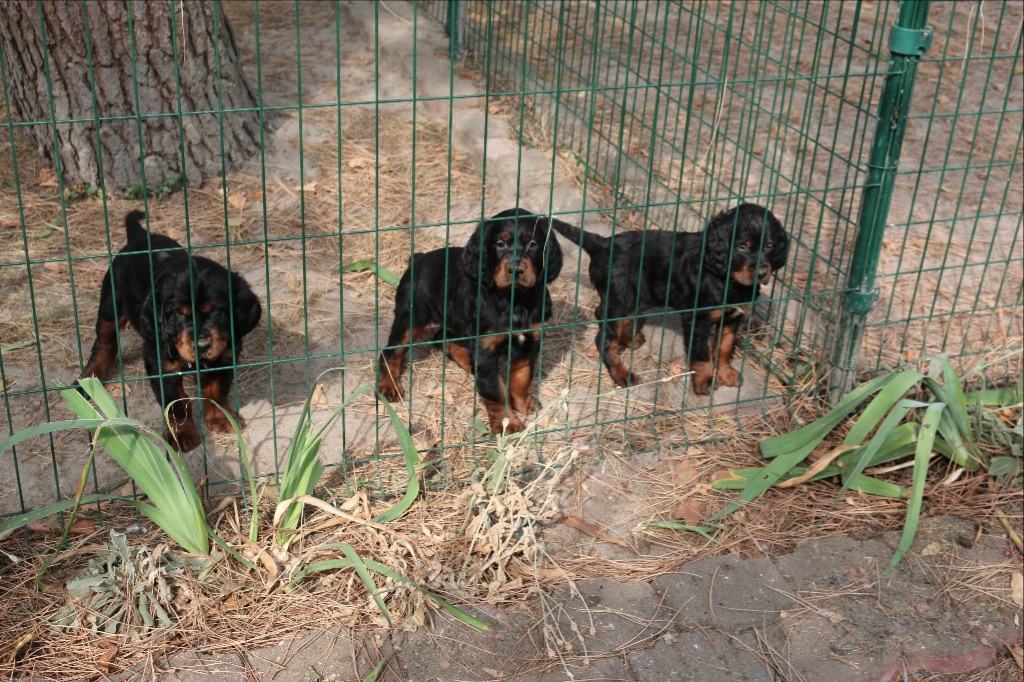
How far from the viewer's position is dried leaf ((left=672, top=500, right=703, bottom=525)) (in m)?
4.31

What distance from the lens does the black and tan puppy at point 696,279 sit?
188 inches

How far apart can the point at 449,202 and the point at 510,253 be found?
0.43 meters

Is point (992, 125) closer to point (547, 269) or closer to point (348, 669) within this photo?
point (547, 269)

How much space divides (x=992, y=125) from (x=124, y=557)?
7489 mm

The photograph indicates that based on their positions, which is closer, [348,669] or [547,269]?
[348,669]

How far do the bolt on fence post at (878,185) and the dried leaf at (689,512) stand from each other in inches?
39.9

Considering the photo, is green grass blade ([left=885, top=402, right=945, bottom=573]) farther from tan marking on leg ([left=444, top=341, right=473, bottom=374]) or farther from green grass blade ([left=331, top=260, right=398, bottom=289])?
green grass blade ([left=331, top=260, right=398, bottom=289])

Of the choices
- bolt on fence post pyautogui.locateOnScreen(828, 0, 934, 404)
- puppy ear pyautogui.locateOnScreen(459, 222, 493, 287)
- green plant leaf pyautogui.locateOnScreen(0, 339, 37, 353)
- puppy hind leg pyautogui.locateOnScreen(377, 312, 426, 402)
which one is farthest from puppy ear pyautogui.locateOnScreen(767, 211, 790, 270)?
green plant leaf pyautogui.locateOnScreen(0, 339, 37, 353)

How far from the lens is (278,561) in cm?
Result: 384

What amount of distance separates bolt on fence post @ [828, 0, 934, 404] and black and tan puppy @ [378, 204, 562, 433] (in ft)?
4.28

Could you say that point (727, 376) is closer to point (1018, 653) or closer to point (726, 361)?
point (726, 361)

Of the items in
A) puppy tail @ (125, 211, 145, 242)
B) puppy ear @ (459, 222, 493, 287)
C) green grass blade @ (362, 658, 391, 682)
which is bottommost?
green grass blade @ (362, 658, 391, 682)

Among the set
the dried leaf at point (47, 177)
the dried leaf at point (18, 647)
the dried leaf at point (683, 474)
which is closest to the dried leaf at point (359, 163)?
the dried leaf at point (47, 177)

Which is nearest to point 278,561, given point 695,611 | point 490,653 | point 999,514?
point 490,653
